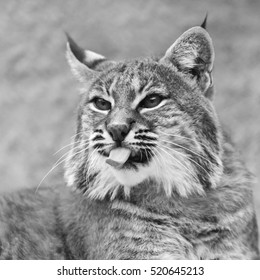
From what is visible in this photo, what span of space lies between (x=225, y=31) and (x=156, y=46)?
123 cm

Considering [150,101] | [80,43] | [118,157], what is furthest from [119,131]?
[80,43]

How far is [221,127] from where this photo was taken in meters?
6.30

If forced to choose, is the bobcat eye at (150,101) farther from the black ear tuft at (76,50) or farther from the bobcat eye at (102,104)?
the black ear tuft at (76,50)

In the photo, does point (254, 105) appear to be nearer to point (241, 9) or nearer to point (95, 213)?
point (241, 9)

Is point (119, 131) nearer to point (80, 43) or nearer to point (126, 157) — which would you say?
point (126, 157)

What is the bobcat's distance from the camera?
573 centimetres

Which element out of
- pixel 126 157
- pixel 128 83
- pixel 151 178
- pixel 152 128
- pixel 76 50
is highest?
pixel 76 50

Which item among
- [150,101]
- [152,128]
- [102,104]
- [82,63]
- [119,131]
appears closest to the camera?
[119,131]

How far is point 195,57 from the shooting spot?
614 cm

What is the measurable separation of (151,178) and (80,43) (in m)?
6.30

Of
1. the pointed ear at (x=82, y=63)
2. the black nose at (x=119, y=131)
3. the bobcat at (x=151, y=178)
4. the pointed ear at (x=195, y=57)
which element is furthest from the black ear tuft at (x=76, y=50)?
the black nose at (x=119, y=131)

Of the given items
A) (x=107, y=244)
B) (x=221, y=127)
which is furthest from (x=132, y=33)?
(x=107, y=244)

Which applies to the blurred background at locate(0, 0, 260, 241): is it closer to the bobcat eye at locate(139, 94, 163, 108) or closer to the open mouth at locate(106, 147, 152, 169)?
the bobcat eye at locate(139, 94, 163, 108)

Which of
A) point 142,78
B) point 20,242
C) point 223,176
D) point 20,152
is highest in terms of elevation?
point 142,78
